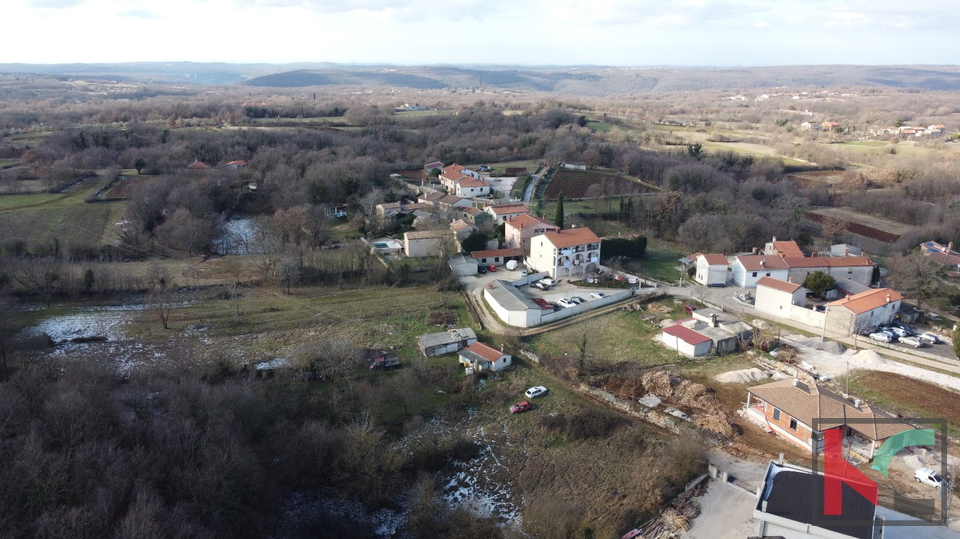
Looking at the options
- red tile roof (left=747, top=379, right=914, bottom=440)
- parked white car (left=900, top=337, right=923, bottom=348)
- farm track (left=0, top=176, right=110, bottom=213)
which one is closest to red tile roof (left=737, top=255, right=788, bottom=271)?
parked white car (left=900, top=337, right=923, bottom=348)

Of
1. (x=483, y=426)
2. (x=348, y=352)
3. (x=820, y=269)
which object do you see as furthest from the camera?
(x=820, y=269)

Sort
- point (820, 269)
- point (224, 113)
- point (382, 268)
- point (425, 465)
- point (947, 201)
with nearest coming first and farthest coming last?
point (425, 465) → point (820, 269) → point (382, 268) → point (947, 201) → point (224, 113)

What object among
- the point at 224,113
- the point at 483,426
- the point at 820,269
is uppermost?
the point at 224,113

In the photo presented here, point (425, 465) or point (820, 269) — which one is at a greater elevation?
point (820, 269)

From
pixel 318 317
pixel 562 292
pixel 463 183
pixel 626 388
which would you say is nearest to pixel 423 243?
pixel 562 292

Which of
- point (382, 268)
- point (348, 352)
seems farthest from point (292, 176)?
point (348, 352)

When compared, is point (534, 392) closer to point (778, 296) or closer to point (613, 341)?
point (613, 341)

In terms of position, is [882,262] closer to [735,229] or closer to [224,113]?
[735,229]

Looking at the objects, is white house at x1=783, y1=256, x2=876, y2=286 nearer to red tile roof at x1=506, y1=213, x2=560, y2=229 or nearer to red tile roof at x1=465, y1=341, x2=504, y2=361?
red tile roof at x1=506, y1=213, x2=560, y2=229
